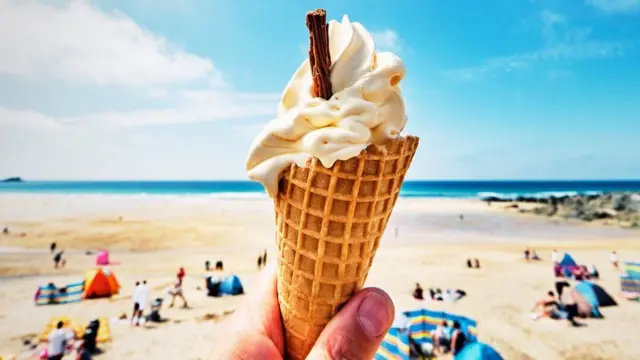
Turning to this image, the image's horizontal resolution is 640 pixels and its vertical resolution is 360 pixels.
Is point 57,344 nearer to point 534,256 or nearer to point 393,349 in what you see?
point 393,349

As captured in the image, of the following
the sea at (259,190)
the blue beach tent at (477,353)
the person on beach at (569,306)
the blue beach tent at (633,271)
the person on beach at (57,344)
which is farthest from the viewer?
the sea at (259,190)

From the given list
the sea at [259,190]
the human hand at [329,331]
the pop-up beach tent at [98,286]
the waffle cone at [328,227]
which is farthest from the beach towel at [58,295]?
the sea at [259,190]

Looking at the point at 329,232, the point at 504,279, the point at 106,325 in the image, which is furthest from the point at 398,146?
the point at 504,279

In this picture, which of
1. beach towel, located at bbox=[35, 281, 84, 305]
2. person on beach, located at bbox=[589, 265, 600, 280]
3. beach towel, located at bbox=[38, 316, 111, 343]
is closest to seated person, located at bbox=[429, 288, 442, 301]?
person on beach, located at bbox=[589, 265, 600, 280]

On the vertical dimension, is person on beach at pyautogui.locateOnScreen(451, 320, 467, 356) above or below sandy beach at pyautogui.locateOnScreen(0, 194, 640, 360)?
above

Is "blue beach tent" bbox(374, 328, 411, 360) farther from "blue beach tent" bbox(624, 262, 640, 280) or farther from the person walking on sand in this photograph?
"blue beach tent" bbox(624, 262, 640, 280)

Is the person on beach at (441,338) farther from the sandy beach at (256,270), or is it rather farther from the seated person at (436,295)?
the seated person at (436,295)

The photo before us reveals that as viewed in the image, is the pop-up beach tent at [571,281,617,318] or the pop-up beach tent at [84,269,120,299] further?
the pop-up beach tent at [84,269,120,299]
